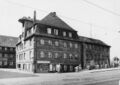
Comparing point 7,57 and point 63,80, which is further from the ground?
point 7,57

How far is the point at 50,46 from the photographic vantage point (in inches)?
1367

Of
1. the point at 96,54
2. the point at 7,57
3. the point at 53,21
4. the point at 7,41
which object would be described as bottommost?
the point at 7,57

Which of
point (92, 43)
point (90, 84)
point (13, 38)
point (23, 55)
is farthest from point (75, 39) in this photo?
point (13, 38)

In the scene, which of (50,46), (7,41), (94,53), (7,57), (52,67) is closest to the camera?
(52,67)

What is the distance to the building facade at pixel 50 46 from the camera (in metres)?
32.8

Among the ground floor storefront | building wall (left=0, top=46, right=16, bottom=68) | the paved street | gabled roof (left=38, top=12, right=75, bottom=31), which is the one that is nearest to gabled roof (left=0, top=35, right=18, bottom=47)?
building wall (left=0, top=46, right=16, bottom=68)

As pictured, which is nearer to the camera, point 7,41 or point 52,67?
point 52,67

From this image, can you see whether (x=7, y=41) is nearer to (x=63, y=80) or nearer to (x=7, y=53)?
(x=7, y=53)

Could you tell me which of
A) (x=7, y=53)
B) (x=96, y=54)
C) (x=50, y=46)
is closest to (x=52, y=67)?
(x=50, y=46)

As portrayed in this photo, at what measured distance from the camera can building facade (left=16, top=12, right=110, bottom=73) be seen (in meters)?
32.8

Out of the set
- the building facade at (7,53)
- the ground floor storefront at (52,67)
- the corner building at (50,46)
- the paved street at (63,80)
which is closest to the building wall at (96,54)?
the corner building at (50,46)

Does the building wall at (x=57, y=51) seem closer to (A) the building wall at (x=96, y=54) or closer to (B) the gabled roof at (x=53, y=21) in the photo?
(B) the gabled roof at (x=53, y=21)

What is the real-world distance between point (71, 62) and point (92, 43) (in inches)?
490

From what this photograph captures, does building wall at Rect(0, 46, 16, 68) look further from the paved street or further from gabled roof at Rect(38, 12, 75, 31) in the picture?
the paved street
